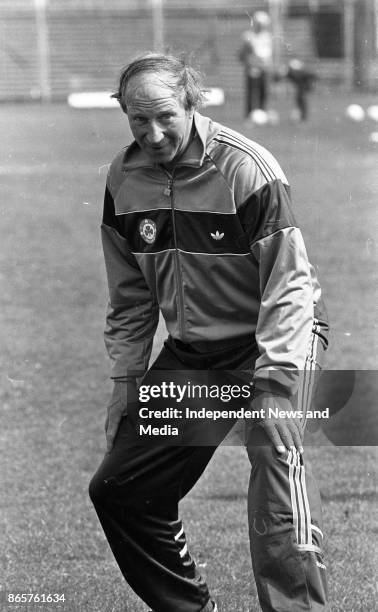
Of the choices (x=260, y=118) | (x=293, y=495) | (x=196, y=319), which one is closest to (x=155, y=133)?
(x=196, y=319)

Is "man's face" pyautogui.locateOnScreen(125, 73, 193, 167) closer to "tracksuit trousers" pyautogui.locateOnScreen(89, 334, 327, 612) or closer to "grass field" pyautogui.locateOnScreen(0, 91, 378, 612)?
"grass field" pyautogui.locateOnScreen(0, 91, 378, 612)

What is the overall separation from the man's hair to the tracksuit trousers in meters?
0.73

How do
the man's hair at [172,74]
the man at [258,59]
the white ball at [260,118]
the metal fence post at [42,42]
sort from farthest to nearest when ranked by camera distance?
the metal fence post at [42,42], the man at [258,59], the white ball at [260,118], the man's hair at [172,74]

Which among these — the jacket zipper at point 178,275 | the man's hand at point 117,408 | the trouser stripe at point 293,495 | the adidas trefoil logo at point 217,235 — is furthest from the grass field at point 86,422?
the trouser stripe at point 293,495

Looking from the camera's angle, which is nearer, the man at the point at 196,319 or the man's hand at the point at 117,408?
the man at the point at 196,319

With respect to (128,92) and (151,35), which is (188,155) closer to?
(128,92)

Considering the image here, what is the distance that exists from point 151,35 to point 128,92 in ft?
82.8

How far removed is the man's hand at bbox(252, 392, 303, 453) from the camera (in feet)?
10.6

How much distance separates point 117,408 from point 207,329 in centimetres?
42

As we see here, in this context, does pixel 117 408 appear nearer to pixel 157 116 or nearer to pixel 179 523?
pixel 179 523

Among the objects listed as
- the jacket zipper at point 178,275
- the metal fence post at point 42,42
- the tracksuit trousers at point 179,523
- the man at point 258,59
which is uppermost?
the jacket zipper at point 178,275

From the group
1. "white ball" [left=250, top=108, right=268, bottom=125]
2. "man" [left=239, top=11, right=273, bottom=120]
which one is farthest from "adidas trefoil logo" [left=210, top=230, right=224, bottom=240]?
"man" [left=239, top=11, right=273, bottom=120]

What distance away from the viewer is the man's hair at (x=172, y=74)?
10.9ft

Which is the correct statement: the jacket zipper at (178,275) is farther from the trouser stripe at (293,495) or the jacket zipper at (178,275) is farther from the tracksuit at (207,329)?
the trouser stripe at (293,495)
